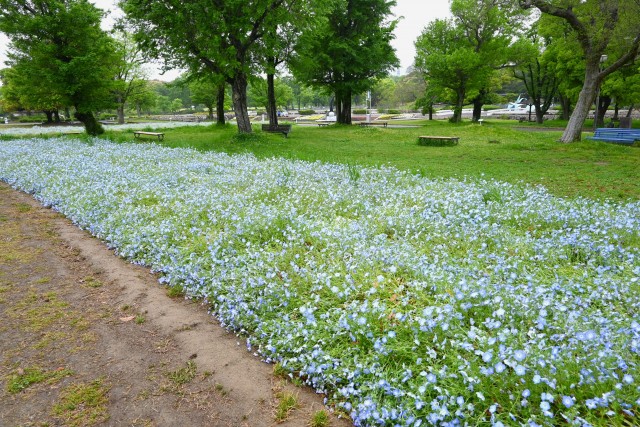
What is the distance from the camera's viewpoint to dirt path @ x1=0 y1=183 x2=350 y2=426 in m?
2.63

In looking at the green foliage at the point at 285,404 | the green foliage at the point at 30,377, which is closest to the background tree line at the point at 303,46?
the green foliage at the point at 30,377

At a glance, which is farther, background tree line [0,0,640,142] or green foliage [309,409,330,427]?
background tree line [0,0,640,142]

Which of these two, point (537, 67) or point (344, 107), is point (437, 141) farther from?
point (537, 67)

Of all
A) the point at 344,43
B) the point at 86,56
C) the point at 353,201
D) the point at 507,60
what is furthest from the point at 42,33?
the point at 507,60

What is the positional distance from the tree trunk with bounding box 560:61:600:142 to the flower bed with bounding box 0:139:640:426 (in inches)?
453

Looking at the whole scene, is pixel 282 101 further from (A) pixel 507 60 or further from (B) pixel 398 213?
(B) pixel 398 213

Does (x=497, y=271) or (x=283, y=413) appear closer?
(x=283, y=413)

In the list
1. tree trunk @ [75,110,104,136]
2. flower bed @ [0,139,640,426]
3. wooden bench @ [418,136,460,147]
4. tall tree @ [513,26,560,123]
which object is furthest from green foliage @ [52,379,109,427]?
tall tree @ [513,26,560,123]

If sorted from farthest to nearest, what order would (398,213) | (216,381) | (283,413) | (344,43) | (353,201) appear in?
(344,43) < (353,201) < (398,213) < (216,381) < (283,413)

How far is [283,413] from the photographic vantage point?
260 cm

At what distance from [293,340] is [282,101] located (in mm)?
51210

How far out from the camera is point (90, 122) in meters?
21.6

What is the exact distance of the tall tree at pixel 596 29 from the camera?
43.8 ft

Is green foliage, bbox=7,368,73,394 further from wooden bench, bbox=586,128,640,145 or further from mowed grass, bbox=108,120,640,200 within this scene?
wooden bench, bbox=586,128,640,145
